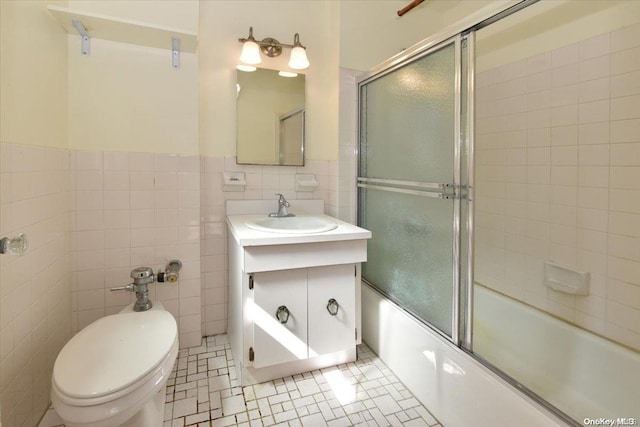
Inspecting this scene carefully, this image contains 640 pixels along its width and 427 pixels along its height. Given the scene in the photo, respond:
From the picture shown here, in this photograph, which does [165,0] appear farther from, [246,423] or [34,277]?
[246,423]

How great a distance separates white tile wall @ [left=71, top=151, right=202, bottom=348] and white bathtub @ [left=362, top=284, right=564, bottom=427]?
111 cm

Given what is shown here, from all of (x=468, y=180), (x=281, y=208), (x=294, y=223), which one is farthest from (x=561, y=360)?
(x=281, y=208)

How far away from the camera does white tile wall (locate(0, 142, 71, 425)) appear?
43.1 inches

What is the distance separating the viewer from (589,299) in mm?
1562

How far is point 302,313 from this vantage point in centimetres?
163

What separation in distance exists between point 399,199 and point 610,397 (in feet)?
4.09

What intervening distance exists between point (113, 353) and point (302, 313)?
31.4 inches

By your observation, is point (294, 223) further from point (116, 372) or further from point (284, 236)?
point (116, 372)

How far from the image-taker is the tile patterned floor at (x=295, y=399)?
1402 millimetres

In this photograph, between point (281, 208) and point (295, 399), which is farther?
point (281, 208)

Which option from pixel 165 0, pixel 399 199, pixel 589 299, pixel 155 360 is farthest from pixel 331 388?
pixel 165 0

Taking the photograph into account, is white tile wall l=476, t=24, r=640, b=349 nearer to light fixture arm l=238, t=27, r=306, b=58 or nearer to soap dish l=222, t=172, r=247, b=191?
light fixture arm l=238, t=27, r=306, b=58

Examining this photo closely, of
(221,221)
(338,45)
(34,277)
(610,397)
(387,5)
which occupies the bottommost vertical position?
(610,397)

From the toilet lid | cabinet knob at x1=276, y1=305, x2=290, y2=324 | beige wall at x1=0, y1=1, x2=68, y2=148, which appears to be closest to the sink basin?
cabinet knob at x1=276, y1=305, x2=290, y2=324
